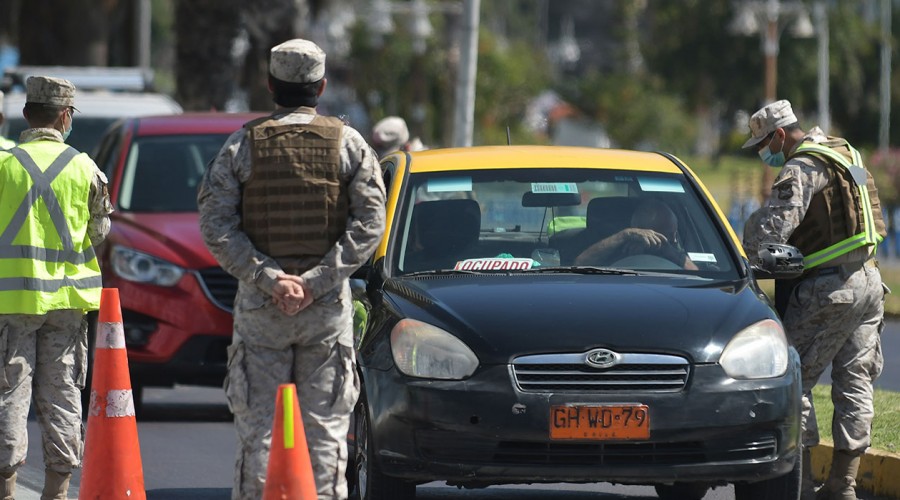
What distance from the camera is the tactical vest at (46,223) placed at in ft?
24.3

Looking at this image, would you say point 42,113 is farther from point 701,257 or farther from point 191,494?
point 701,257

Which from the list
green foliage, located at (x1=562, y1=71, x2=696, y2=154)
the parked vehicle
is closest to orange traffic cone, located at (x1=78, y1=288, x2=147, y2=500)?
the parked vehicle

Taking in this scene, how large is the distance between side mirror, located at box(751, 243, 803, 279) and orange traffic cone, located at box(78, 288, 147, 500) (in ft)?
8.37

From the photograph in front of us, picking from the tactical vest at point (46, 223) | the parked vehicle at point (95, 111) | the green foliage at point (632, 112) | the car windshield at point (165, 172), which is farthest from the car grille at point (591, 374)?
the green foliage at point (632, 112)

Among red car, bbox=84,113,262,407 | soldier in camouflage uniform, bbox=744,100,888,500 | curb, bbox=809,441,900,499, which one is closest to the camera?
soldier in camouflage uniform, bbox=744,100,888,500

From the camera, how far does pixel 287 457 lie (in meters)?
5.73

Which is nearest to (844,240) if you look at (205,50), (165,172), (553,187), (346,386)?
(553,187)

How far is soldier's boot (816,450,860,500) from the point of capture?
26.6 feet

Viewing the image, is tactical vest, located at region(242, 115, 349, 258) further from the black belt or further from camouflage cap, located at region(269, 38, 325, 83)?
the black belt

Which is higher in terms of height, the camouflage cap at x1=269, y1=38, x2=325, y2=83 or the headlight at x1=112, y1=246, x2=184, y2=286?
the camouflage cap at x1=269, y1=38, x2=325, y2=83

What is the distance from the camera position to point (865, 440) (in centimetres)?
808

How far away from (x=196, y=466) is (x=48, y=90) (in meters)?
2.83

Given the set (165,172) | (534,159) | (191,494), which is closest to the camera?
(534,159)

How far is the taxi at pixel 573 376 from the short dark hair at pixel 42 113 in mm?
1376
